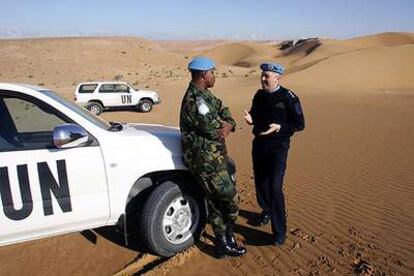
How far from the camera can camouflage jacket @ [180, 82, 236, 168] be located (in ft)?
14.2

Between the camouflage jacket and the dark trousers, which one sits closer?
the camouflage jacket

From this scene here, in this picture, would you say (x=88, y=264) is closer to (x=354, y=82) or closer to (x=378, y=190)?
(x=378, y=190)

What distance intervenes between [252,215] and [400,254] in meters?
1.92

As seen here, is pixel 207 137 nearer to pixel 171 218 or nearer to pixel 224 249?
pixel 171 218

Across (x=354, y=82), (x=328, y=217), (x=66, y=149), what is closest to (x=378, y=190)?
(x=328, y=217)

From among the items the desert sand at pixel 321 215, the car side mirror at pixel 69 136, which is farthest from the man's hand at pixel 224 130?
the desert sand at pixel 321 215

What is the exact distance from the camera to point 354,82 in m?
32.7

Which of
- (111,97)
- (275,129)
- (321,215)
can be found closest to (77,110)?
(275,129)

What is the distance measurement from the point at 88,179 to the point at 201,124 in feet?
3.57

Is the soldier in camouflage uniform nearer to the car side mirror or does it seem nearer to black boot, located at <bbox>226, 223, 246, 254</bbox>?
black boot, located at <bbox>226, 223, 246, 254</bbox>

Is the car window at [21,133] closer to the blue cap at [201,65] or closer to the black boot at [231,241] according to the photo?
the blue cap at [201,65]

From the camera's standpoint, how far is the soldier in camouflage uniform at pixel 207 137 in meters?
4.34

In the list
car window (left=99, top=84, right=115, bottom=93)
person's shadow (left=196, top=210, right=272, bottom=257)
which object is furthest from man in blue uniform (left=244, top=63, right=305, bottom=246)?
car window (left=99, top=84, right=115, bottom=93)

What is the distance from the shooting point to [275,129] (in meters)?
4.95
